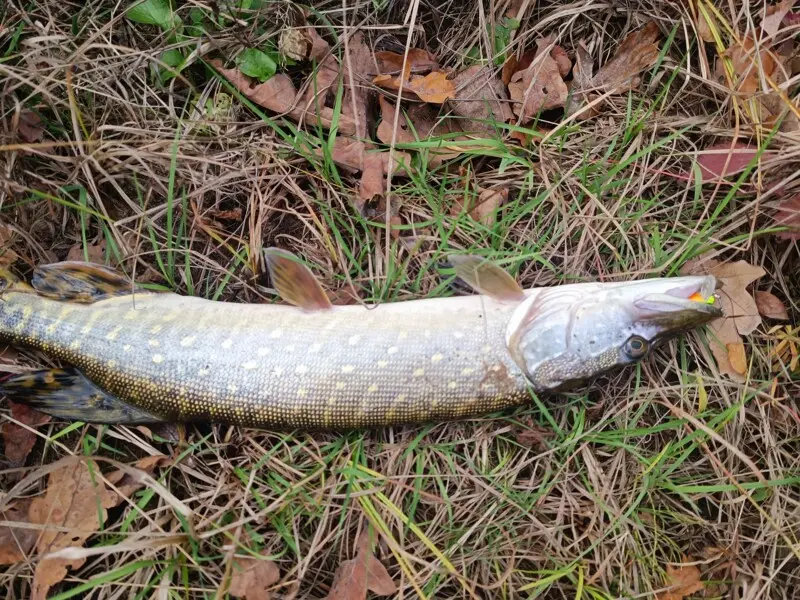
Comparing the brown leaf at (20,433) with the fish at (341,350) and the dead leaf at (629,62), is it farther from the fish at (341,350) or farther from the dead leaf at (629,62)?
the dead leaf at (629,62)

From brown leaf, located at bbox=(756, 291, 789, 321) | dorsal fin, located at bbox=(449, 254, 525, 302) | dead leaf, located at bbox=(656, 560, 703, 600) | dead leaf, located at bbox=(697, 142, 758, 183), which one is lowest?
dead leaf, located at bbox=(656, 560, 703, 600)

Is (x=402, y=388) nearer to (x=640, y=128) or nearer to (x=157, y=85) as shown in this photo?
(x=640, y=128)

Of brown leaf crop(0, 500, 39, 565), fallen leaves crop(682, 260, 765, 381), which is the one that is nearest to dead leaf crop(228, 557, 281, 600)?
brown leaf crop(0, 500, 39, 565)

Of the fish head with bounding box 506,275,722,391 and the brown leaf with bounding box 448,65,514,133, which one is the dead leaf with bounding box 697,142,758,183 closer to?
the fish head with bounding box 506,275,722,391

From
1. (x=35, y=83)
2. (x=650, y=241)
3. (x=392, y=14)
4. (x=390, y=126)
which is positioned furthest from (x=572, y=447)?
(x=35, y=83)

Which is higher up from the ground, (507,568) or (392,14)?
(392,14)
